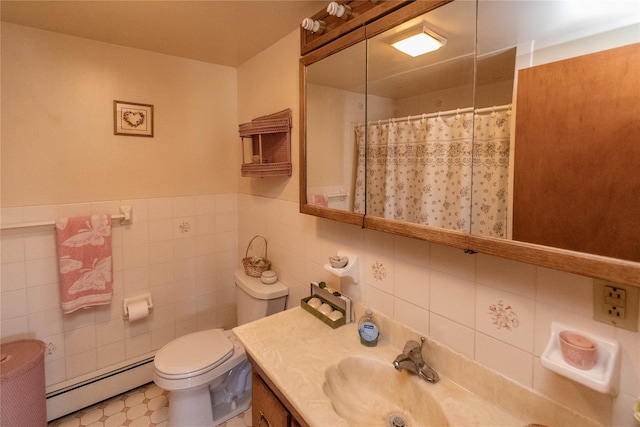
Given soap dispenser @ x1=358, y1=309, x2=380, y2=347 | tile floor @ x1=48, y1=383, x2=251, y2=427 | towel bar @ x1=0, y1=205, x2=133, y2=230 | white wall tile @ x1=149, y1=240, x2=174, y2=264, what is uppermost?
towel bar @ x1=0, y1=205, x2=133, y2=230

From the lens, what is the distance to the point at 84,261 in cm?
181

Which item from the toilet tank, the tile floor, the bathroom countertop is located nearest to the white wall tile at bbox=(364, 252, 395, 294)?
the bathroom countertop

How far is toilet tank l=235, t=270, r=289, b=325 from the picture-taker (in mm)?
1833

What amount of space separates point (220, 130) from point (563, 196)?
2.17 meters

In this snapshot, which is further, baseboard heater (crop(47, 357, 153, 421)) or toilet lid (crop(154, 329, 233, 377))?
baseboard heater (crop(47, 357, 153, 421))

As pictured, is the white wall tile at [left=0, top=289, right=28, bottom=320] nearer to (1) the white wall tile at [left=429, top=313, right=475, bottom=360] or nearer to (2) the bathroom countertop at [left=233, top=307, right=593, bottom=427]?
(2) the bathroom countertop at [left=233, top=307, right=593, bottom=427]

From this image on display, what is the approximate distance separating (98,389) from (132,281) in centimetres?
68

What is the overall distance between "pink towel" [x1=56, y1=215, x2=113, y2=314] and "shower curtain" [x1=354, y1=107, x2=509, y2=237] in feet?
5.25

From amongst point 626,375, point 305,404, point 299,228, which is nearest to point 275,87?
point 299,228

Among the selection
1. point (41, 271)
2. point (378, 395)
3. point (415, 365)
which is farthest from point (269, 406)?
point (41, 271)

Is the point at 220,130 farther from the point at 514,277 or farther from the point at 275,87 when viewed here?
the point at 514,277

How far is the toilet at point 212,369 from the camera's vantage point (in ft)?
5.19

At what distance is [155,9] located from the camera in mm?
1457

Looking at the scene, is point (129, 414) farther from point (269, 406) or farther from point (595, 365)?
point (595, 365)
